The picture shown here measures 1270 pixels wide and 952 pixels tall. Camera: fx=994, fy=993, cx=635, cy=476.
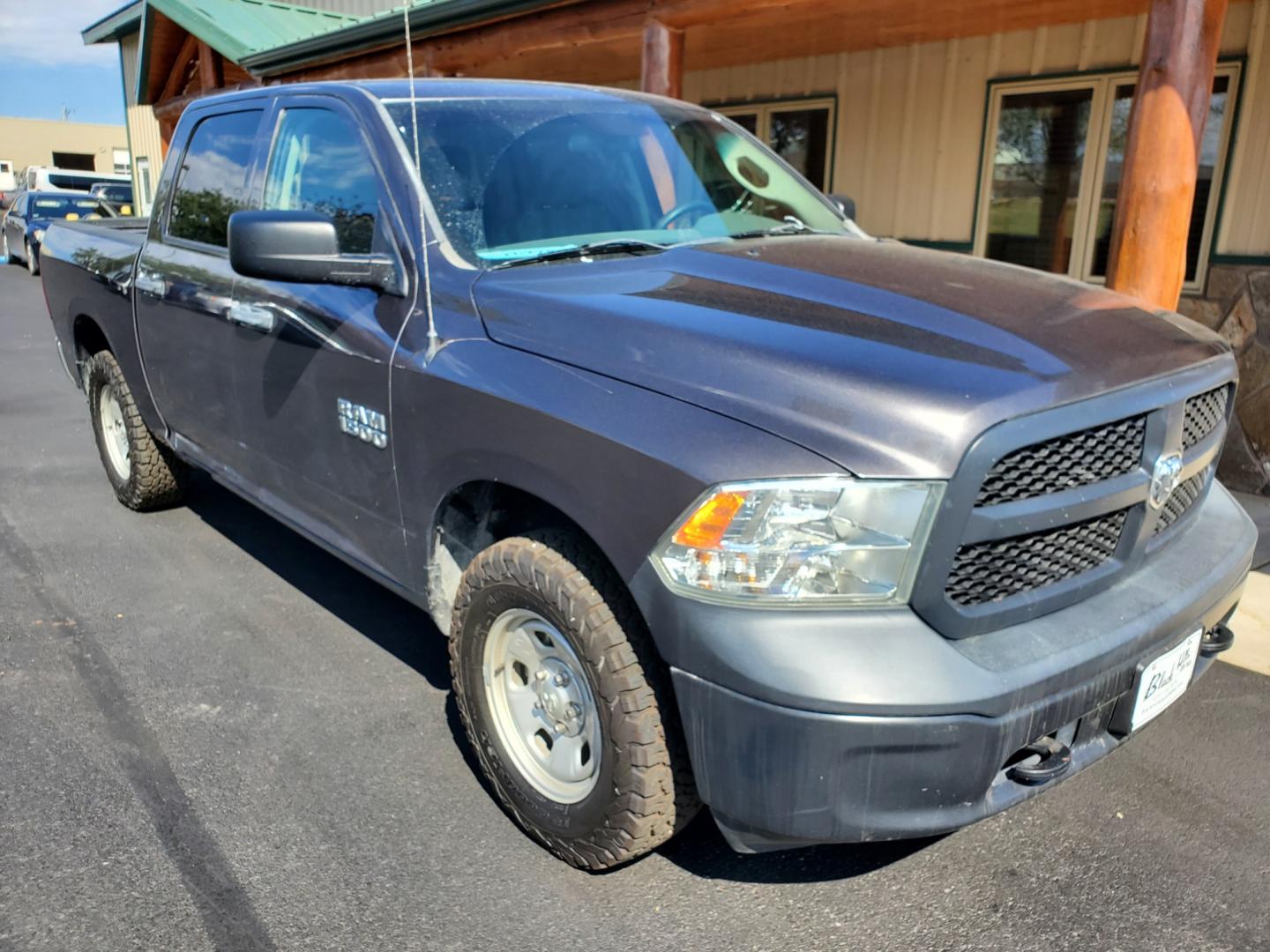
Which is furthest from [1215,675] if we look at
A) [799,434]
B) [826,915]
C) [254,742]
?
[254,742]

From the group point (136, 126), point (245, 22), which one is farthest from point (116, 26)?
point (245, 22)

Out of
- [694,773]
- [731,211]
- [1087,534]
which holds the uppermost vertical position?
[731,211]

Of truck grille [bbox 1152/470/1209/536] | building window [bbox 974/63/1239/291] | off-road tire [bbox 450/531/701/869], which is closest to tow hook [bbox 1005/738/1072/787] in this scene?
truck grille [bbox 1152/470/1209/536]

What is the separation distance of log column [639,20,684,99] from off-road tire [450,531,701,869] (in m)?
5.29

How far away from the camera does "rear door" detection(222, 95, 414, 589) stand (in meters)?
2.88

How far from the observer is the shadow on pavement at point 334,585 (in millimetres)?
3777

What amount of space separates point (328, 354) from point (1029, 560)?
2.08m

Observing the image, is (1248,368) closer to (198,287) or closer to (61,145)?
(198,287)

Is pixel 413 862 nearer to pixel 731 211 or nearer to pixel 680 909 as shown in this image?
pixel 680 909

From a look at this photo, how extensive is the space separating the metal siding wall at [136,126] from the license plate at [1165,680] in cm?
2272

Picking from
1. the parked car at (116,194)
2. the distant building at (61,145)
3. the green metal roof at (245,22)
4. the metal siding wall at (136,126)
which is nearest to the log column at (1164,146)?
the green metal roof at (245,22)

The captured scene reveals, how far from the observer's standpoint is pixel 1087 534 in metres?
2.18

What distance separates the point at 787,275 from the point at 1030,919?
66.6 inches

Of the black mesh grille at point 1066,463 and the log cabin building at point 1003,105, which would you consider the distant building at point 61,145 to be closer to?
the log cabin building at point 1003,105
